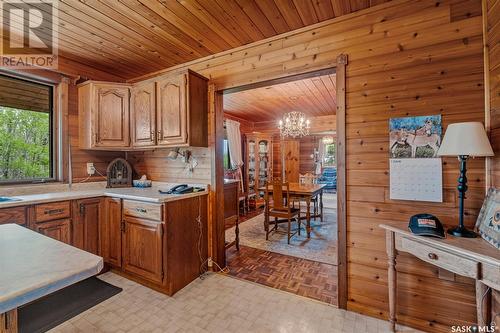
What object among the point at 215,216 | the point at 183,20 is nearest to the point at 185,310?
the point at 215,216

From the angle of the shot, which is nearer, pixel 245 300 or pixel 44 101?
pixel 245 300

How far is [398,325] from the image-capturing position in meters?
1.78

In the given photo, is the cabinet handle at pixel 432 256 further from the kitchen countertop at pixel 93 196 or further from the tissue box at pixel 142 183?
the tissue box at pixel 142 183

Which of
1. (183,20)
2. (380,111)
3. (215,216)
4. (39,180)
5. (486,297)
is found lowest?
(486,297)

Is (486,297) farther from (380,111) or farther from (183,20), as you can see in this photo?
(183,20)

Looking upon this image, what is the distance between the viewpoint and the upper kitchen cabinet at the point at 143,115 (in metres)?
2.69

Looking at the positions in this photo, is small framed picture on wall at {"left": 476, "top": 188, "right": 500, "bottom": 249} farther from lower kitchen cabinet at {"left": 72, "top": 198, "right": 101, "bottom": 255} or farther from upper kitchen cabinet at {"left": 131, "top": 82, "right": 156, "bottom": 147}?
lower kitchen cabinet at {"left": 72, "top": 198, "right": 101, "bottom": 255}

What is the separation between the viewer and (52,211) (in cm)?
221

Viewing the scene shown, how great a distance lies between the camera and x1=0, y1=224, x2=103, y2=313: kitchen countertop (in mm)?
619

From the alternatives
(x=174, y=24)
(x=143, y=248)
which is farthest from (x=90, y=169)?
(x=174, y=24)

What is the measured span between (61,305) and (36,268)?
5.41 feet

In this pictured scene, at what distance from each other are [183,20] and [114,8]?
0.55m

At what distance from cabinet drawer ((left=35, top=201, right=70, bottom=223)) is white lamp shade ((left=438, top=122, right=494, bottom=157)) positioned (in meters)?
3.28

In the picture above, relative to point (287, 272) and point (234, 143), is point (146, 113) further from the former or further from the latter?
point (234, 143)
